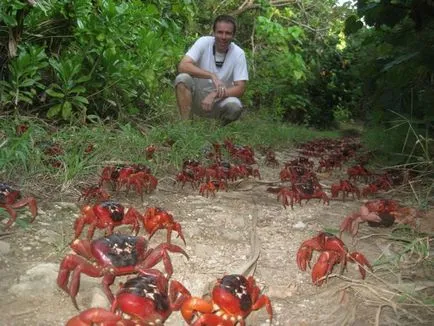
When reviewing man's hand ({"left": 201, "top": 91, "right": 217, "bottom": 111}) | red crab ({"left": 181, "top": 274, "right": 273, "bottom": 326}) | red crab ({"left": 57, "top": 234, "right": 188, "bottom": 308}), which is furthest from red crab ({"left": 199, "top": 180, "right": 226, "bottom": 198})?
man's hand ({"left": 201, "top": 91, "right": 217, "bottom": 111})

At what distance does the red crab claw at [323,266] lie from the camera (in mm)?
2615

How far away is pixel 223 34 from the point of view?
7133mm

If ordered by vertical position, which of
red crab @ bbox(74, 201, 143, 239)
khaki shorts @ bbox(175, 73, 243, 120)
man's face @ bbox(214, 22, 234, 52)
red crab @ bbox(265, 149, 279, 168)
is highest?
man's face @ bbox(214, 22, 234, 52)

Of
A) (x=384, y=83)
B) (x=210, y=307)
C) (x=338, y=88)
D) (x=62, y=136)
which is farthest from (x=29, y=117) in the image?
(x=338, y=88)

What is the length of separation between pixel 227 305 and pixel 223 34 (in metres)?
5.67

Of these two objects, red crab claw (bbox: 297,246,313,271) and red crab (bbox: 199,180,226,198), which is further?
red crab (bbox: 199,180,226,198)

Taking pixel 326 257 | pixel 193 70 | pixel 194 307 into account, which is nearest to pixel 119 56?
pixel 193 70

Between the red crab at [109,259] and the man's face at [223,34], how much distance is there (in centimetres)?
515

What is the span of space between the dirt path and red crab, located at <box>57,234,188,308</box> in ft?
0.33

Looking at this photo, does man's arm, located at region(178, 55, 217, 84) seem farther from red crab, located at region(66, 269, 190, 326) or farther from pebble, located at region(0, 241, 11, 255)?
red crab, located at region(66, 269, 190, 326)

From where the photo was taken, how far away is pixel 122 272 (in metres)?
2.43

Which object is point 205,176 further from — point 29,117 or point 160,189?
point 29,117

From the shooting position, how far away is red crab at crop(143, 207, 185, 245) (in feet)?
9.96

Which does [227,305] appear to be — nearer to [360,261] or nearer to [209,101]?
[360,261]
